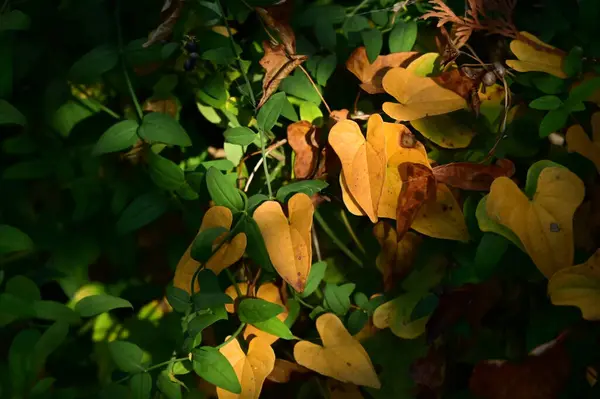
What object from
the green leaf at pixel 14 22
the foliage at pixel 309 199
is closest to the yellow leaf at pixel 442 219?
the foliage at pixel 309 199

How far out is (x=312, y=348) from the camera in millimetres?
950

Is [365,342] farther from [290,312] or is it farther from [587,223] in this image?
[587,223]

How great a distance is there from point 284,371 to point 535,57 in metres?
0.59

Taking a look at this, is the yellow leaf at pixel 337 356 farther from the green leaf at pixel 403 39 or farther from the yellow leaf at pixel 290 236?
the green leaf at pixel 403 39

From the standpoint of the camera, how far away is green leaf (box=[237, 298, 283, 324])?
0.88 meters

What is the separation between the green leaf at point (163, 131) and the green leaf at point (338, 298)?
0.30 m

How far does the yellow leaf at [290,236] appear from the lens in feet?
2.90

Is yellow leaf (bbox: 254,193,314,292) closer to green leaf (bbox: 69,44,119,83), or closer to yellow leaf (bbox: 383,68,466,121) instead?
yellow leaf (bbox: 383,68,466,121)

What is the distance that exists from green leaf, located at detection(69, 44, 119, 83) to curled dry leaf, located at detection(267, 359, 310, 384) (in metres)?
0.53

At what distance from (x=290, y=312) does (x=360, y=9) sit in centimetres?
52

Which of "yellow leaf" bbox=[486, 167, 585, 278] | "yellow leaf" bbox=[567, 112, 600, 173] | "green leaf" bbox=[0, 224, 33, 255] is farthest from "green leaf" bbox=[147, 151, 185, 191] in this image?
"yellow leaf" bbox=[567, 112, 600, 173]

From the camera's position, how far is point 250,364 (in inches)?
36.7

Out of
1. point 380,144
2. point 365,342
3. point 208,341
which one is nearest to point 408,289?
point 365,342

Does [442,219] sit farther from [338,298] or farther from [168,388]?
[168,388]
